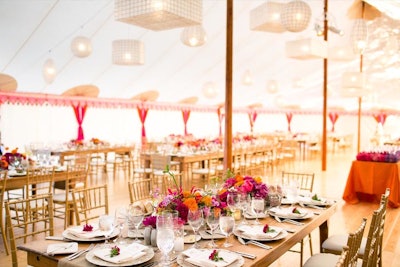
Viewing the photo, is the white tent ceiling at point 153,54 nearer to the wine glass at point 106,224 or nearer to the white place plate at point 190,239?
the white place plate at point 190,239

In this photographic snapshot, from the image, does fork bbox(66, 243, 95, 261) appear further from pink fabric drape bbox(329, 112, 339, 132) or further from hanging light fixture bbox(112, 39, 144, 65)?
pink fabric drape bbox(329, 112, 339, 132)

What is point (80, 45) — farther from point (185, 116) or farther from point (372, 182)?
Result: point (185, 116)

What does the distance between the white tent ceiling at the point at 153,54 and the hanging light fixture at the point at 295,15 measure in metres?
1.40

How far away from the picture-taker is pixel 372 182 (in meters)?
6.56

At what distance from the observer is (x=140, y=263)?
1992mm

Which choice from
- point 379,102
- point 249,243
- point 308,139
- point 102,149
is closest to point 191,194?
point 249,243

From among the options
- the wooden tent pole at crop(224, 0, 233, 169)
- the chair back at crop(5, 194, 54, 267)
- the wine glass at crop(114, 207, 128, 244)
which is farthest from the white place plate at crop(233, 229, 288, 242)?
the wooden tent pole at crop(224, 0, 233, 169)

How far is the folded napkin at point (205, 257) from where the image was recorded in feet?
6.50

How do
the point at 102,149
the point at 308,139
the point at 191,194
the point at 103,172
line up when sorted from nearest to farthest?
the point at 191,194 → the point at 102,149 → the point at 103,172 → the point at 308,139

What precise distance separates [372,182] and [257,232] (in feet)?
15.8

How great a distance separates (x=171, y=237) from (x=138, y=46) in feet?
12.7

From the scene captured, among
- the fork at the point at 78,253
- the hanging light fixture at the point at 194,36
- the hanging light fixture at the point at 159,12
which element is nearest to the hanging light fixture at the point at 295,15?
the hanging light fixture at the point at 159,12

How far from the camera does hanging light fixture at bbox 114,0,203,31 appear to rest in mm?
2965

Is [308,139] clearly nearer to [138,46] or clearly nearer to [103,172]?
[103,172]
